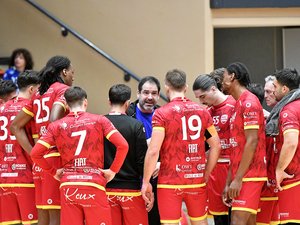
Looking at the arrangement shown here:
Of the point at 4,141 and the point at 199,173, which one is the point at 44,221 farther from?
the point at 199,173

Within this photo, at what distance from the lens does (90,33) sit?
1174 centimetres

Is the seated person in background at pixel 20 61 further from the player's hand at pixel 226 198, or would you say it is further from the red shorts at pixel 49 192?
the player's hand at pixel 226 198

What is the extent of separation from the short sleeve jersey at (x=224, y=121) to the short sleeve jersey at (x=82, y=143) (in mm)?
1407

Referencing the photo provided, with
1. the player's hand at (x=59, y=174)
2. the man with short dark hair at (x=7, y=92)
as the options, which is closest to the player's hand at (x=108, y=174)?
the player's hand at (x=59, y=174)

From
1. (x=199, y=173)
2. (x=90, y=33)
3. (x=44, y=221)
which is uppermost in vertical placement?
(x=90, y=33)

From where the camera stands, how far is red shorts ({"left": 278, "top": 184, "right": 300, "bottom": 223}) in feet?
22.7

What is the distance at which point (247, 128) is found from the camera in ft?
22.7

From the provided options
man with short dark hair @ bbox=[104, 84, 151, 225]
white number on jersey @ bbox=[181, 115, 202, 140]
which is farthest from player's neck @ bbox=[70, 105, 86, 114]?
white number on jersey @ bbox=[181, 115, 202, 140]

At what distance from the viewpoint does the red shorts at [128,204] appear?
23.7 feet

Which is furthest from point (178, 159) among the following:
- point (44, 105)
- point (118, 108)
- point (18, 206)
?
point (18, 206)

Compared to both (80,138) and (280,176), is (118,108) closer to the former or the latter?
(80,138)

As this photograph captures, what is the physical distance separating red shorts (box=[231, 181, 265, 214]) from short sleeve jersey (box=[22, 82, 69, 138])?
2016mm

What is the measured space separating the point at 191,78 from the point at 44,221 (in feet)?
15.0

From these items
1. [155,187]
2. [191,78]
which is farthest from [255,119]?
[191,78]
